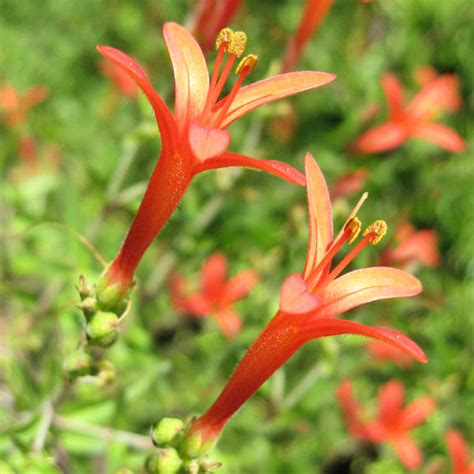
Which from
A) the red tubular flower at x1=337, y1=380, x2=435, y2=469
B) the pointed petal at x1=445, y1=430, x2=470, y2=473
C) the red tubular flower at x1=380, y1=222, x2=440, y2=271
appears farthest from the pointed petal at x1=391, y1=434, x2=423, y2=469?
the red tubular flower at x1=380, y1=222, x2=440, y2=271

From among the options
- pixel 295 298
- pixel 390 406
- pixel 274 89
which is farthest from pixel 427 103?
pixel 295 298

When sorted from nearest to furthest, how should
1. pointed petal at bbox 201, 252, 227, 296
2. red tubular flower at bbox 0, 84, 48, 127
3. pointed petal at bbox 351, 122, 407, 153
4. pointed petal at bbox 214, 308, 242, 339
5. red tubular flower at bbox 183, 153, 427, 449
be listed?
red tubular flower at bbox 183, 153, 427, 449 → pointed petal at bbox 351, 122, 407, 153 → pointed petal at bbox 214, 308, 242, 339 → pointed petal at bbox 201, 252, 227, 296 → red tubular flower at bbox 0, 84, 48, 127

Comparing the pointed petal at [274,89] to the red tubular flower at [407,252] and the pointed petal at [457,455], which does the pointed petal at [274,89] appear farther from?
the pointed petal at [457,455]

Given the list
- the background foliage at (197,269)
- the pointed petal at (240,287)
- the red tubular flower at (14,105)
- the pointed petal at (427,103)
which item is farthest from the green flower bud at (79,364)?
the red tubular flower at (14,105)

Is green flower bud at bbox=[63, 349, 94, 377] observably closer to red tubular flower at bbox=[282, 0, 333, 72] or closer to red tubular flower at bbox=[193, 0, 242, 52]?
red tubular flower at bbox=[193, 0, 242, 52]

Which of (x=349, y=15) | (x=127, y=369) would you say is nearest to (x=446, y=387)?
(x=127, y=369)
